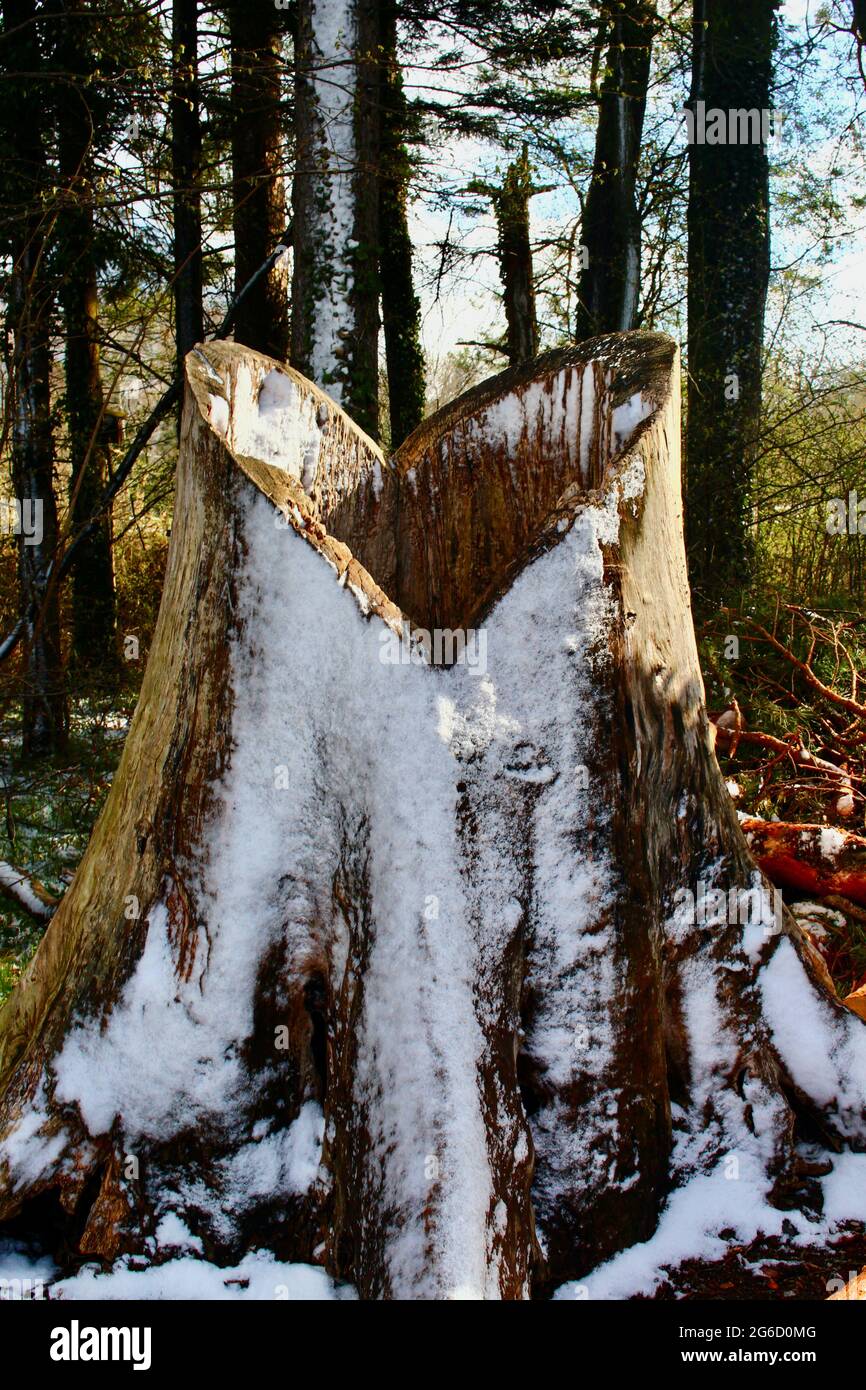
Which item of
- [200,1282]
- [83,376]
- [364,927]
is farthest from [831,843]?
[83,376]

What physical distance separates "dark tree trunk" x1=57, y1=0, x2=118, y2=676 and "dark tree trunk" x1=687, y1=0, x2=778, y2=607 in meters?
4.42

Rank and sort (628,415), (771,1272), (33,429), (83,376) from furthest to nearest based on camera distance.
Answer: (83,376) < (33,429) < (628,415) < (771,1272)

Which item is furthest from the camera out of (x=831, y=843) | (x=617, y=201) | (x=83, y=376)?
(x=617, y=201)

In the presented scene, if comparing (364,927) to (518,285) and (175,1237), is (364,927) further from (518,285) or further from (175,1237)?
(518,285)

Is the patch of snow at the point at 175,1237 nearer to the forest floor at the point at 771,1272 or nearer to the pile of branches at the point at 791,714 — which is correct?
the forest floor at the point at 771,1272

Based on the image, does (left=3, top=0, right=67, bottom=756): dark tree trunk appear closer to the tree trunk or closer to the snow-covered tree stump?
the tree trunk

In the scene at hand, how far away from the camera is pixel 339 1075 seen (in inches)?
74.4

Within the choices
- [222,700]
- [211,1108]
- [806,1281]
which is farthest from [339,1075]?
[806,1281]

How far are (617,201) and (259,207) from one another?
347 cm

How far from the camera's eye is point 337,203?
5.33 m

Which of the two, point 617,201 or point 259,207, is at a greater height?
point 617,201

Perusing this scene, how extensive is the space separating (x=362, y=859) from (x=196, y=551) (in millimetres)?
692

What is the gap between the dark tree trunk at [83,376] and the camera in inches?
258

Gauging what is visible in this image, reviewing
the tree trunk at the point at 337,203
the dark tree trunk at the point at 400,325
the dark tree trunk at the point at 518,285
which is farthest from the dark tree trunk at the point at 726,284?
the tree trunk at the point at 337,203
